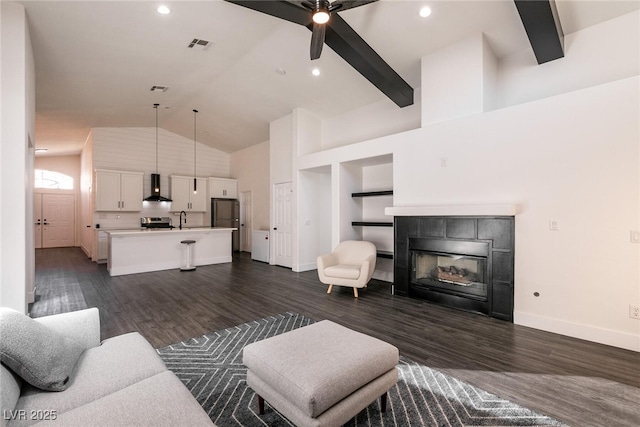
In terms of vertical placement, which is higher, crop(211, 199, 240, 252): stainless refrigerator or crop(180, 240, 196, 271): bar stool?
crop(211, 199, 240, 252): stainless refrigerator

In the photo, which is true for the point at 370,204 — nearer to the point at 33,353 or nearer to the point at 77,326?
the point at 77,326

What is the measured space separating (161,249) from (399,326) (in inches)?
226

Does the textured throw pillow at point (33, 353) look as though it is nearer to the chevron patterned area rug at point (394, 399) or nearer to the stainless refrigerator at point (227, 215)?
the chevron patterned area rug at point (394, 399)

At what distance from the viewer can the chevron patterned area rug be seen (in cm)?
188

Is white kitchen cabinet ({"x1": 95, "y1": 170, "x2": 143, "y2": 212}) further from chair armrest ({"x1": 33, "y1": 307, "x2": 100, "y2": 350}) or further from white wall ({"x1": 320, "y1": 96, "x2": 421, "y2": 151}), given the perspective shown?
chair armrest ({"x1": 33, "y1": 307, "x2": 100, "y2": 350})

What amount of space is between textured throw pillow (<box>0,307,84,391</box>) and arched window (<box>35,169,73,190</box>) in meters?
13.1

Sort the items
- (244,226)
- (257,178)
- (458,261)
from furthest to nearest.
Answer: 1. (244,226)
2. (257,178)
3. (458,261)

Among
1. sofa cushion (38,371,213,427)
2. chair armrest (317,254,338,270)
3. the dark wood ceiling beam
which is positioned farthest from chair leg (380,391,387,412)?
the dark wood ceiling beam

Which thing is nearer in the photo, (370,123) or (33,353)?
(33,353)

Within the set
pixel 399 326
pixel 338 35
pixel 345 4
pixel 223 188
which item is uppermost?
pixel 338 35

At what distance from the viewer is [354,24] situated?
4.14 metres

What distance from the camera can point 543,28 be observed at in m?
3.47

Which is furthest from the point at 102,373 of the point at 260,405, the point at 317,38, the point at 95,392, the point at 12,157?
the point at 317,38

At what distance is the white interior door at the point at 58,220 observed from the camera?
11141 mm
